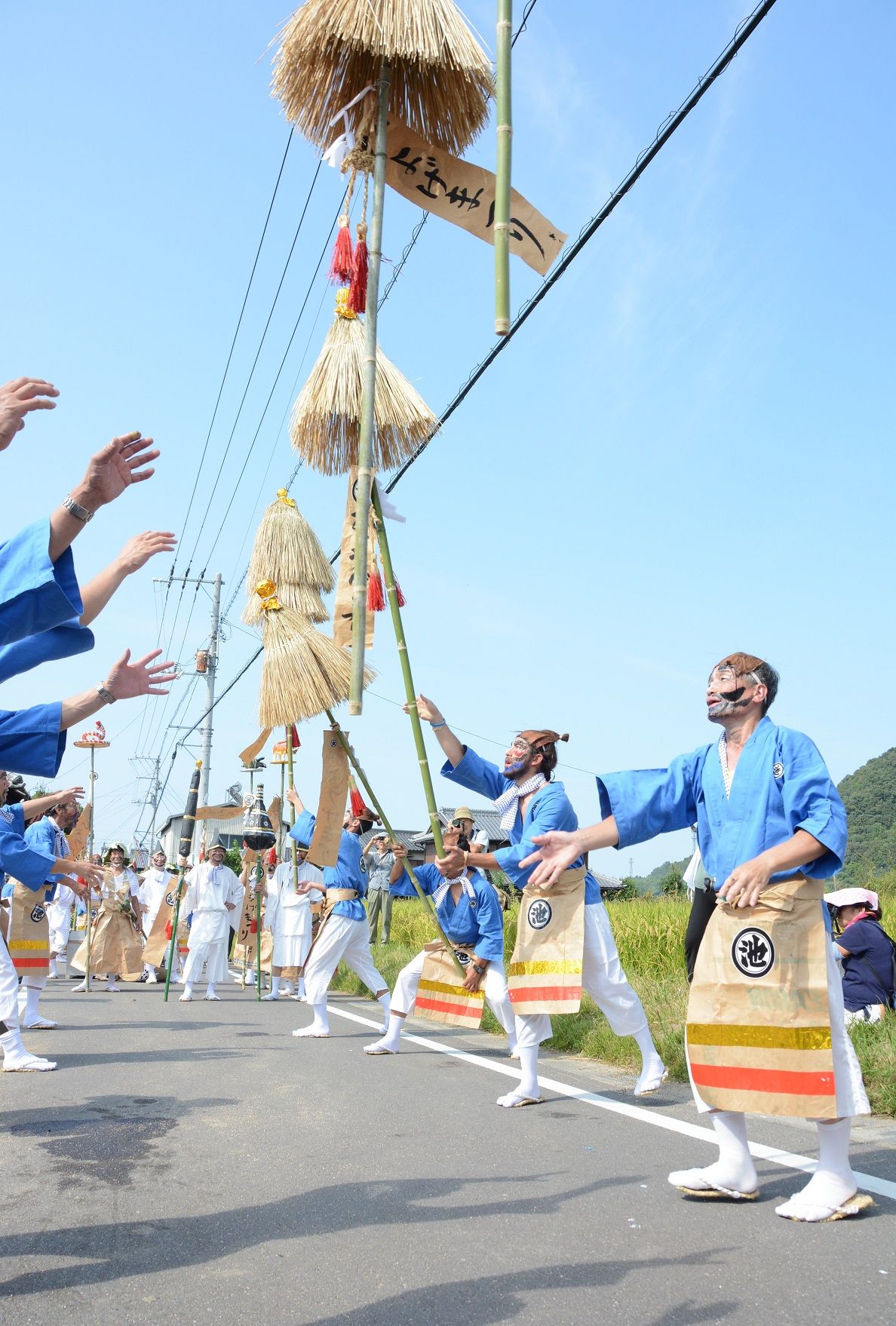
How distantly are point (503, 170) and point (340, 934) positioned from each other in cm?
768

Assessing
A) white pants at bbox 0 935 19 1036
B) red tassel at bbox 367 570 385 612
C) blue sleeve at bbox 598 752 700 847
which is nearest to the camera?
blue sleeve at bbox 598 752 700 847

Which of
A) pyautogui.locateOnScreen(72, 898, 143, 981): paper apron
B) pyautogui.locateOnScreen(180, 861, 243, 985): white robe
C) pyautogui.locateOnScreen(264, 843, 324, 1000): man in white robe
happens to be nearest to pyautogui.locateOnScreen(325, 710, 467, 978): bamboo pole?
pyautogui.locateOnScreen(264, 843, 324, 1000): man in white robe

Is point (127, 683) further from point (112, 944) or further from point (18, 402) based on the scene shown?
point (112, 944)

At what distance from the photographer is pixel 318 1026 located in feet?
31.5

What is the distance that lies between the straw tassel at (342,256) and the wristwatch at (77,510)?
6.58ft

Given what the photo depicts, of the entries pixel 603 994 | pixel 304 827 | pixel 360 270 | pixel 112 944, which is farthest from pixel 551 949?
pixel 112 944

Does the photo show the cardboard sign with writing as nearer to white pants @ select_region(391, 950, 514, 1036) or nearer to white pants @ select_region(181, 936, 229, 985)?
white pants @ select_region(391, 950, 514, 1036)

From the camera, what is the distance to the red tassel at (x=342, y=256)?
467 cm

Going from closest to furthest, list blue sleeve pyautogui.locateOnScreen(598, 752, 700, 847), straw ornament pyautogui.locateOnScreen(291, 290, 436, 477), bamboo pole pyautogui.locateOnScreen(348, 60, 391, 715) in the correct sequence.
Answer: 1. bamboo pole pyautogui.locateOnScreen(348, 60, 391, 715)
2. blue sleeve pyautogui.locateOnScreen(598, 752, 700, 847)
3. straw ornament pyautogui.locateOnScreen(291, 290, 436, 477)

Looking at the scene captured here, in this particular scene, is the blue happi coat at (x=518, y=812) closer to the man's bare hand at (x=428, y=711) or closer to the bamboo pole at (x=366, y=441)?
the man's bare hand at (x=428, y=711)

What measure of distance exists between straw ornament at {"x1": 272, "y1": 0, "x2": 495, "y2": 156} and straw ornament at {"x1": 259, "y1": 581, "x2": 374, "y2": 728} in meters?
4.60

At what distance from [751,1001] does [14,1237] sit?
2.47 metres

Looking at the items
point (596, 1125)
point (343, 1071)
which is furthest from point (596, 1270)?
point (343, 1071)

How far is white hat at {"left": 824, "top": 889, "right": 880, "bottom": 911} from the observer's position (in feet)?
24.9
